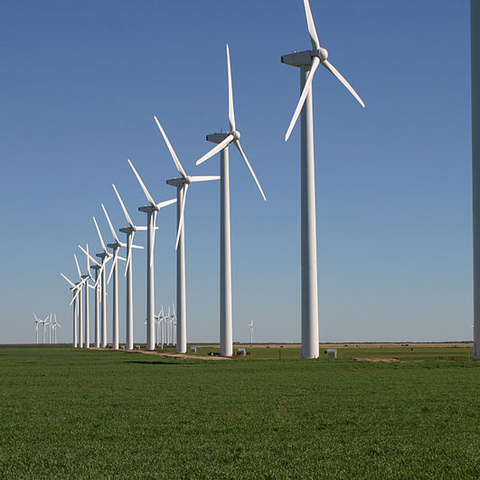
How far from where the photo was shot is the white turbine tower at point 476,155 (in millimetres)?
69562

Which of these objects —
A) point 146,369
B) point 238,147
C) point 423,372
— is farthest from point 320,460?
point 238,147

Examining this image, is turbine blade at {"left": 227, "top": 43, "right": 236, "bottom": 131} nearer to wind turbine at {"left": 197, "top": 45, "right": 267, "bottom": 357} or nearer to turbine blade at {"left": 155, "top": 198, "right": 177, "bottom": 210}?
wind turbine at {"left": 197, "top": 45, "right": 267, "bottom": 357}

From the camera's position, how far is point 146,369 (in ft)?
224

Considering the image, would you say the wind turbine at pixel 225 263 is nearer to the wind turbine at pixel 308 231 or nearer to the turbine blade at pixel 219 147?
the turbine blade at pixel 219 147

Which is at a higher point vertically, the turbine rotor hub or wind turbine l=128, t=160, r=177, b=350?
the turbine rotor hub

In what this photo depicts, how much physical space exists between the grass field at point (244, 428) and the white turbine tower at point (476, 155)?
2080cm

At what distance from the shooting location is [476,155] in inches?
2815

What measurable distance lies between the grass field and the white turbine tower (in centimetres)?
2080

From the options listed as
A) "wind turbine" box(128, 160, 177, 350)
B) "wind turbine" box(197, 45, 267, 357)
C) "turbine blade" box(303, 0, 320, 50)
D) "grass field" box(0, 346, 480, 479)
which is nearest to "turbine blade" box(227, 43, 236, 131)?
"wind turbine" box(197, 45, 267, 357)

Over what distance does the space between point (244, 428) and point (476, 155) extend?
52.2 metres

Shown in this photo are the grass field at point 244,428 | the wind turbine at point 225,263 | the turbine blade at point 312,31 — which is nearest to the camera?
the grass field at point 244,428

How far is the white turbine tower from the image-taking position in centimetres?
6956

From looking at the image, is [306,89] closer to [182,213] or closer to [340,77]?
[340,77]

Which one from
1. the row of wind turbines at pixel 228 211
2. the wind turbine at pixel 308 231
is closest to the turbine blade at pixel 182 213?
the row of wind turbines at pixel 228 211
